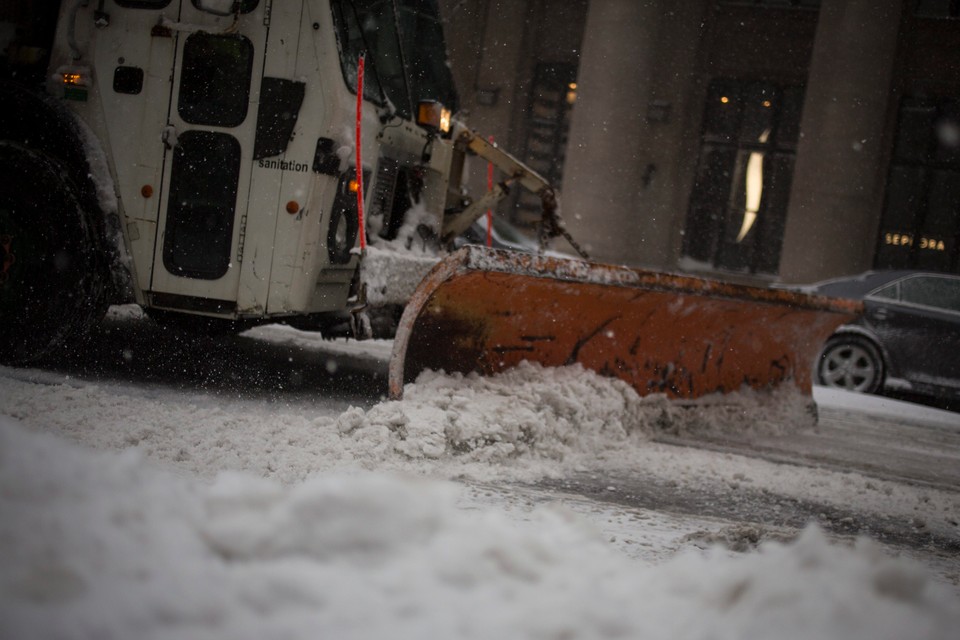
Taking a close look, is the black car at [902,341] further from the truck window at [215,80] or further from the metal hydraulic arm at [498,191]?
the truck window at [215,80]

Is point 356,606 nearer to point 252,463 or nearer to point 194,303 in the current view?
point 252,463

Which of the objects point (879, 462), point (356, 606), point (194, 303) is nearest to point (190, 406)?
point (194, 303)

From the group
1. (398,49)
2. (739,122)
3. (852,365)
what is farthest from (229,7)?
(739,122)

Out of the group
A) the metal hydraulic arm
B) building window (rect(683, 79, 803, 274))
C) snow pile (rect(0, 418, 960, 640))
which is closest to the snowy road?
snow pile (rect(0, 418, 960, 640))

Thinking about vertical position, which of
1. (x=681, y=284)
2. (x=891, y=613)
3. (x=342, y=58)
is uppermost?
(x=342, y=58)

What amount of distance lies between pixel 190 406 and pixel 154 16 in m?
2.16

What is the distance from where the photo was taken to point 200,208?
5.07 meters

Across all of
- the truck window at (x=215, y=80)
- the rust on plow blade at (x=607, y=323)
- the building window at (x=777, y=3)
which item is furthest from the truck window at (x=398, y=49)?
the building window at (x=777, y=3)

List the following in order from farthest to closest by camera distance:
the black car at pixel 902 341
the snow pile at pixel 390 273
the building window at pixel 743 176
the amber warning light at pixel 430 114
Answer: the building window at pixel 743 176, the black car at pixel 902 341, the amber warning light at pixel 430 114, the snow pile at pixel 390 273

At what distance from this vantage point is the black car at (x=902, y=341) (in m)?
8.95

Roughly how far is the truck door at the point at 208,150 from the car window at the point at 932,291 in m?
6.86

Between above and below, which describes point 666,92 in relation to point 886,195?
above

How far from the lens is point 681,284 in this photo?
5.29 meters

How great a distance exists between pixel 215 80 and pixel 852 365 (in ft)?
22.3
